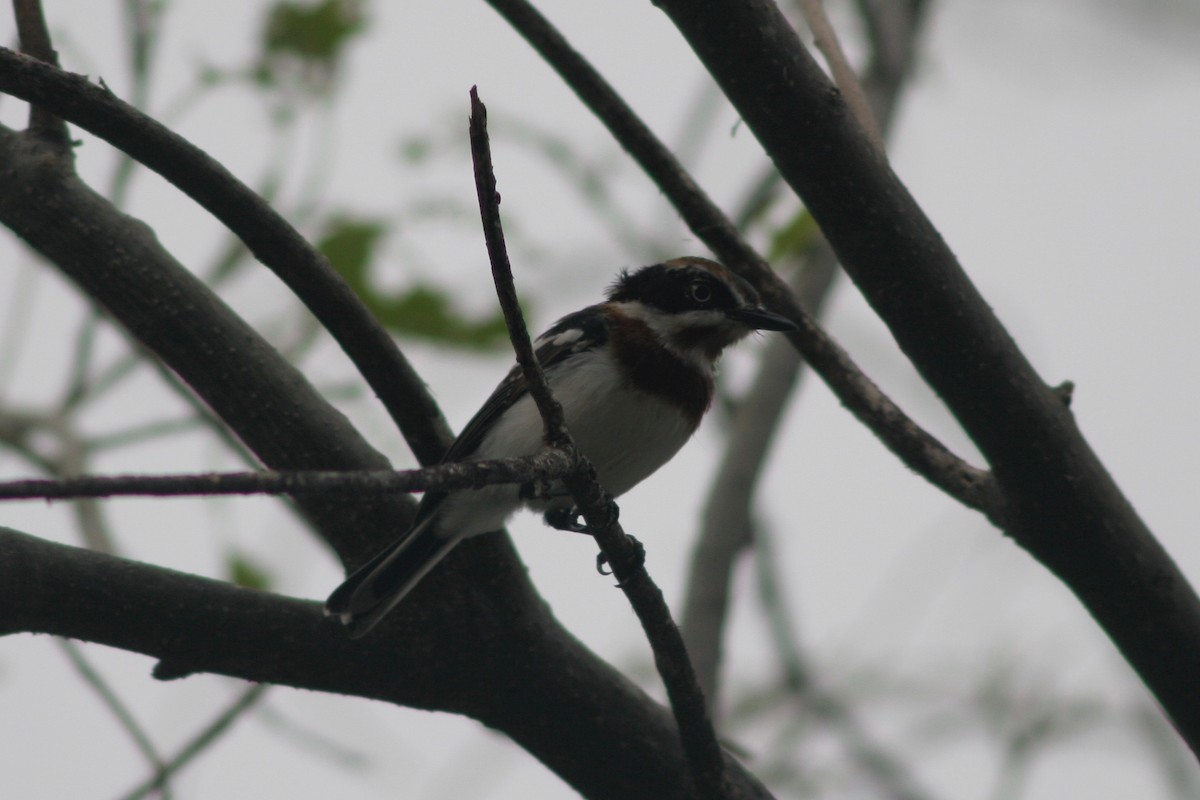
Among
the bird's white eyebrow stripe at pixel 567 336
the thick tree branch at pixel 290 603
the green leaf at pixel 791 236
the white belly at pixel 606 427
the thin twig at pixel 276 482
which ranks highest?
the green leaf at pixel 791 236

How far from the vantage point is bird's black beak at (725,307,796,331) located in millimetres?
4729

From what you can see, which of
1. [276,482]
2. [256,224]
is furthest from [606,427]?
[276,482]

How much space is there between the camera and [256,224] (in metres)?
3.48

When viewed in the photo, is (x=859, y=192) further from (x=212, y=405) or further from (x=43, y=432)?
(x=43, y=432)

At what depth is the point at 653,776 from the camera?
399 cm

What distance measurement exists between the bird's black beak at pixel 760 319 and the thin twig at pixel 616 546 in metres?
1.29

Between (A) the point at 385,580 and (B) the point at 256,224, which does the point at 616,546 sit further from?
(B) the point at 256,224

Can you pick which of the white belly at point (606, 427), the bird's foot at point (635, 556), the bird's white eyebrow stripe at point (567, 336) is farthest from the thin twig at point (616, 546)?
the bird's white eyebrow stripe at point (567, 336)

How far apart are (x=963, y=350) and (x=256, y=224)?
6.32 feet

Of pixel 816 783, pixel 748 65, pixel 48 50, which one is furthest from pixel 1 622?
pixel 816 783

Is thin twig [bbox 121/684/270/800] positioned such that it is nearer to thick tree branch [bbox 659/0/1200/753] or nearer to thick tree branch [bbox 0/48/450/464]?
thick tree branch [bbox 0/48/450/464]

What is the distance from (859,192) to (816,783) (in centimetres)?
516

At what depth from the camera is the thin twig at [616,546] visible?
2846 mm

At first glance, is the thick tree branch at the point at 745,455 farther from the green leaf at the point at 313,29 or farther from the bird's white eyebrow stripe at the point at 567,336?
the green leaf at the point at 313,29
